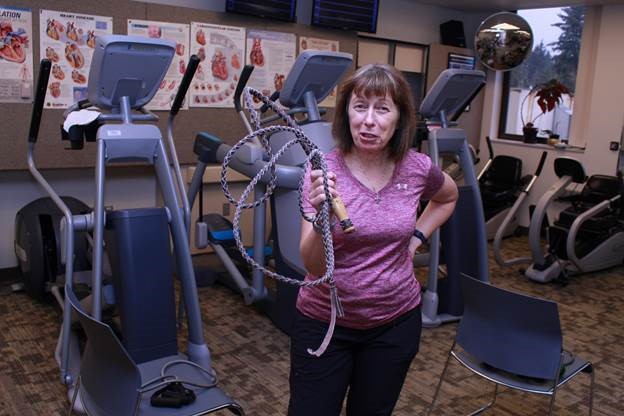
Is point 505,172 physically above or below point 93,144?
below

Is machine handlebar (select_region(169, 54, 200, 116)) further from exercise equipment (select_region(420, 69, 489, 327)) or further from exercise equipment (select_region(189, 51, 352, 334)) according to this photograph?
exercise equipment (select_region(420, 69, 489, 327))

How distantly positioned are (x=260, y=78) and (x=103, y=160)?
2.61m

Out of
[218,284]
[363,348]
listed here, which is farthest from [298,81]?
[363,348]

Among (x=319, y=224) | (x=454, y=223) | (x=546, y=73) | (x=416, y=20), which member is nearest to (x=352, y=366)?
(x=319, y=224)

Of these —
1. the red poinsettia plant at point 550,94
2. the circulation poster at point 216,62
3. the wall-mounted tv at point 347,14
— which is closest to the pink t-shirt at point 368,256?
the circulation poster at point 216,62

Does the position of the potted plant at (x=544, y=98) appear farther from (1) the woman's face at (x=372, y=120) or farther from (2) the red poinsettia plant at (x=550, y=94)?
(1) the woman's face at (x=372, y=120)

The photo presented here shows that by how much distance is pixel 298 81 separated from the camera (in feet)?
11.1

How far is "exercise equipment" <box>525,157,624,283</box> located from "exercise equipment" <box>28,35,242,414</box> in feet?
10.3

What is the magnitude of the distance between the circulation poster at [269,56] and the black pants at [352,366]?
3613mm

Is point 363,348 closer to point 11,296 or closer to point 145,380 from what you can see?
point 145,380

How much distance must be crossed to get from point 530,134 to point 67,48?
4662 millimetres

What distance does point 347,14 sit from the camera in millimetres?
5293

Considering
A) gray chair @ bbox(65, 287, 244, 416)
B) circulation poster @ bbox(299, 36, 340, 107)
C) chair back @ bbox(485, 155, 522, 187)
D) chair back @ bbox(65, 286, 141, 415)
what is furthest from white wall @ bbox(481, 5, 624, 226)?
chair back @ bbox(65, 286, 141, 415)

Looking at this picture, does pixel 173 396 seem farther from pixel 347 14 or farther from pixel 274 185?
pixel 347 14
